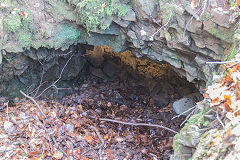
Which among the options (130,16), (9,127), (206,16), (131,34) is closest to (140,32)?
(131,34)

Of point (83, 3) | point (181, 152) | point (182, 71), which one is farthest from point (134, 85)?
point (181, 152)

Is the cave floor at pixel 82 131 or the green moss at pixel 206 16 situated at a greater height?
the green moss at pixel 206 16

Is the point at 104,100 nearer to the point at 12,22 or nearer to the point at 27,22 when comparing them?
the point at 27,22

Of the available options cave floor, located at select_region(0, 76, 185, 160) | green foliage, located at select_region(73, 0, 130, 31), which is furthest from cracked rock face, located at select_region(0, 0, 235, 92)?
cave floor, located at select_region(0, 76, 185, 160)

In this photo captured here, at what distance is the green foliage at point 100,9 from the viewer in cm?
403

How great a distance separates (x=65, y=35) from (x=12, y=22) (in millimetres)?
1028

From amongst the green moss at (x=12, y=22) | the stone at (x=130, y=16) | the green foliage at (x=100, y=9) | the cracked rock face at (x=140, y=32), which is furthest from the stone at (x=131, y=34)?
the green moss at (x=12, y=22)

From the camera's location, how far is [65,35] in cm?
450

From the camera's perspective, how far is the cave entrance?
392cm

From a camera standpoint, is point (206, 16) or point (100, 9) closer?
point (206, 16)

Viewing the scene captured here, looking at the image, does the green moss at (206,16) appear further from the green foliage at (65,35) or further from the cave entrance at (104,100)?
the green foliage at (65,35)

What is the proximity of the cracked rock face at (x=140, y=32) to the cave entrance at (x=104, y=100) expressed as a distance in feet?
1.68

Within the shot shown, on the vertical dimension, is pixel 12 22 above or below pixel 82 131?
above

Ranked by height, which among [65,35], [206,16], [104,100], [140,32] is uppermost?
[206,16]
